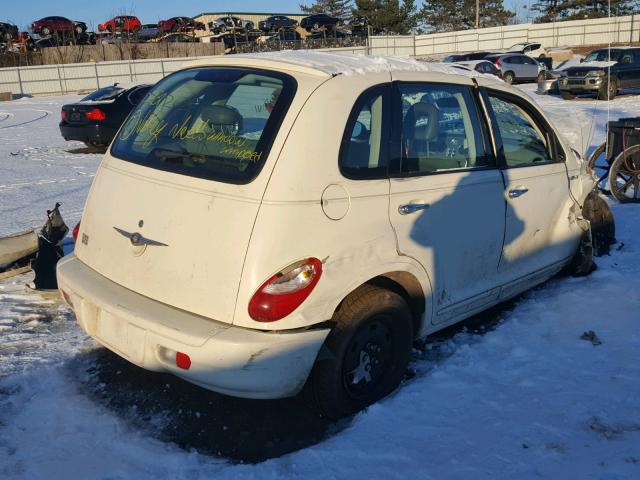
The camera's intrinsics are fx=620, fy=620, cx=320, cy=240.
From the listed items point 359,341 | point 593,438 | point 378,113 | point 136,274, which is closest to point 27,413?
point 136,274

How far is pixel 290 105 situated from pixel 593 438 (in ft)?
7.21

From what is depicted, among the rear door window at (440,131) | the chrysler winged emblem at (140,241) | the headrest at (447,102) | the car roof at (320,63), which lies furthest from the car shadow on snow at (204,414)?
the car roof at (320,63)

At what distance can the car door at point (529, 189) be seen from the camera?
4.06m

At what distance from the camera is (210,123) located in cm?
335

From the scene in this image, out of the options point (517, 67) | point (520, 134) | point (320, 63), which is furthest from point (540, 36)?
point (320, 63)

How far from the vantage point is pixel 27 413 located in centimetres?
328

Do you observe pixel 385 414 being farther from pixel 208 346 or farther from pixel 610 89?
pixel 610 89

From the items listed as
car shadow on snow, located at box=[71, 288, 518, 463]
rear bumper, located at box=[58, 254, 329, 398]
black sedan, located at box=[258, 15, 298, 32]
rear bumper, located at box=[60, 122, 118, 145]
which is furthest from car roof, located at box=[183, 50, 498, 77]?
black sedan, located at box=[258, 15, 298, 32]

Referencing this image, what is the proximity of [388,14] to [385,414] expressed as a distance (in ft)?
216

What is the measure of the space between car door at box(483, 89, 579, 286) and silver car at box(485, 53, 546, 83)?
81.4 feet

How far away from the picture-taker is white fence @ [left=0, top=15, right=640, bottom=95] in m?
33.8

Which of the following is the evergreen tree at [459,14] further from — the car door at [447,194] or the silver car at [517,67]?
the car door at [447,194]

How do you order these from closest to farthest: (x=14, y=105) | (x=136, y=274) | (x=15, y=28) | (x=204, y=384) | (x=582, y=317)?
(x=204, y=384) < (x=136, y=274) < (x=582, y=317) < (x=14, y=105) < (x=15, y=28)

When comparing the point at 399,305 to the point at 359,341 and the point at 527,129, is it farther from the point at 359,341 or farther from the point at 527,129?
the point at 527,129
